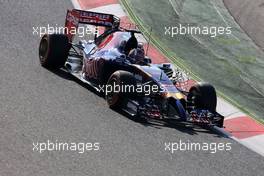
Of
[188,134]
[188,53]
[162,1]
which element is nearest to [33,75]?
[188,134]

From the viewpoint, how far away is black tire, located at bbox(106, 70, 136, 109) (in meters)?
11.6

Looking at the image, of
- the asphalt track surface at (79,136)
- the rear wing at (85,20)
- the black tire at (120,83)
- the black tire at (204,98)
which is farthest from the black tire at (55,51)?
the black tire at (204,98)

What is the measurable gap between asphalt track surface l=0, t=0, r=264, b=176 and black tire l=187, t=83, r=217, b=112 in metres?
0.64

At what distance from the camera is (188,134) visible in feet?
37.4

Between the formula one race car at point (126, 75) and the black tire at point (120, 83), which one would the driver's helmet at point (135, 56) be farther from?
the black tire at point (120, 83)

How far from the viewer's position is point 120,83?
11625 millimetres

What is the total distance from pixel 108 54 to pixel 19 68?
5.91 ft

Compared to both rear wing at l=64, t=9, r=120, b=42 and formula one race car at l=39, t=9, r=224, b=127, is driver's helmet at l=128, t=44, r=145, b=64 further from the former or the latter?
rear wing at l=64, t=9, r=120, b=42

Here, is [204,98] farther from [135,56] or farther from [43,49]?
[43,49]

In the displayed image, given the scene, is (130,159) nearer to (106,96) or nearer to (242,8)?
(106,96)

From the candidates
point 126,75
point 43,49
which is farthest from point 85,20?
point 126,75

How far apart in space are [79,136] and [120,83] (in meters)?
1.56

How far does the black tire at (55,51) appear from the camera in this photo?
13328 mm

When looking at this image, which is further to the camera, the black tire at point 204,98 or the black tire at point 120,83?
the black tire at point 204,98
